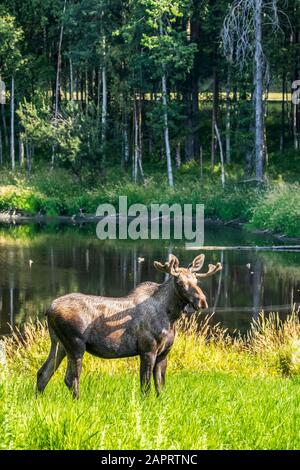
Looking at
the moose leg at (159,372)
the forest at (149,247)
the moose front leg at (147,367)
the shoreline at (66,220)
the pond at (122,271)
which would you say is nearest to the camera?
the forest at (149,247)

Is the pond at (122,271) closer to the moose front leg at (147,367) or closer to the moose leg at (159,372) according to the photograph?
the moose leg at (159,372)

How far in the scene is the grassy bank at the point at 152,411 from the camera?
6.21 m

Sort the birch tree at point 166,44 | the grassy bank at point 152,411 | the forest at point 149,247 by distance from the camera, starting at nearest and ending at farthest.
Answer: the grassy bank at point 152,411 → the forest at point 149,247 → the birch tree at point 166,44

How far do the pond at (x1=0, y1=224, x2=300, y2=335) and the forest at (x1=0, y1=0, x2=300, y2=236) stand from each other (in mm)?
7255

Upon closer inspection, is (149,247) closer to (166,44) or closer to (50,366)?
(166,44)

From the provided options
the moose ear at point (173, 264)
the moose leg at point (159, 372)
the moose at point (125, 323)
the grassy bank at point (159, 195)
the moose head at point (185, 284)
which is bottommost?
the grassy bank at point (159, 195)

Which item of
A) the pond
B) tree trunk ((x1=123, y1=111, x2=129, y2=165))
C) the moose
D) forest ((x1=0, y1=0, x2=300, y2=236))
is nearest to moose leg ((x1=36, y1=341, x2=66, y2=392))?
the moose

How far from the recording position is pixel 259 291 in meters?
23.4

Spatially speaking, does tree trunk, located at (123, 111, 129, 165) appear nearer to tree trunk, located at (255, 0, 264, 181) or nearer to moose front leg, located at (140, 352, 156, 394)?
tree trunk, located at (255, 0, 264, 181)

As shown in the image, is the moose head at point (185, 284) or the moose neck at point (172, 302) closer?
the moose head at point (185, 284)

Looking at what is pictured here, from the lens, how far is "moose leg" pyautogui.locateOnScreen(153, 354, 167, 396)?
29.1ft

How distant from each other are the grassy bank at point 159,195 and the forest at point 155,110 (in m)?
0.08

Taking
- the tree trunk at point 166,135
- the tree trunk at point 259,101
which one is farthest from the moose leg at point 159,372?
the tree trunk at point 166,135

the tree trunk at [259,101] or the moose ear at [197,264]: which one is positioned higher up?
the tree trunk at [259,101]
